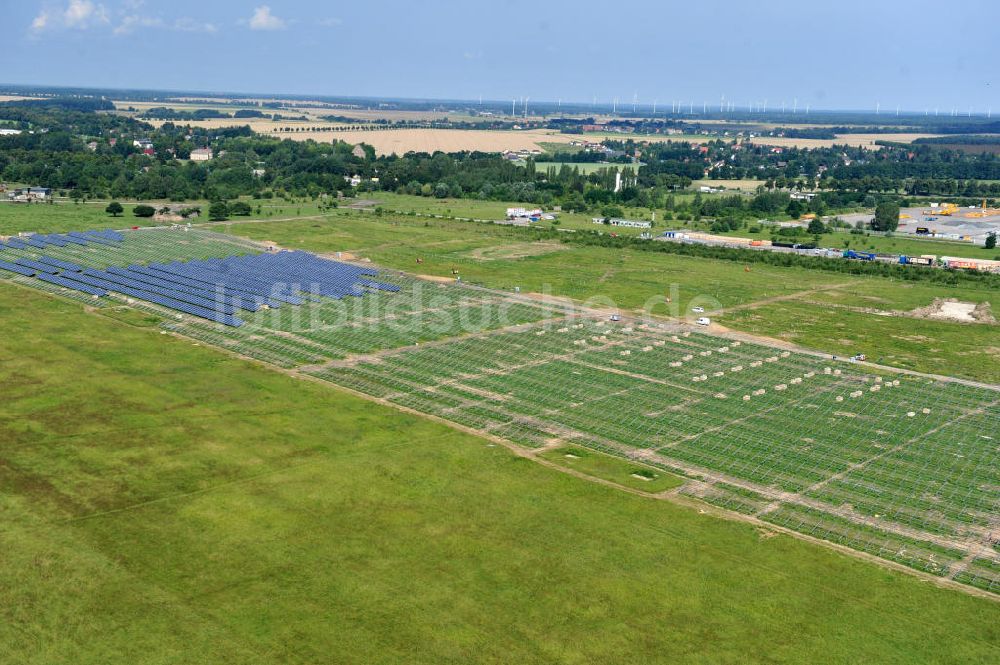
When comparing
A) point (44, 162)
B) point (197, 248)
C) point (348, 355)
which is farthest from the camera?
point (44, 162)

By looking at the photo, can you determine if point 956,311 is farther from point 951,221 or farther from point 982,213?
point 982,213

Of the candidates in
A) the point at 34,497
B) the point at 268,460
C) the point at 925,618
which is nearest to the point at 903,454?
the point at 925,618

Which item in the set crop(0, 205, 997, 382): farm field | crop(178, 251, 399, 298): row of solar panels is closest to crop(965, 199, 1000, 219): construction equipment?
crop(0, 205, 997, 382): farm field

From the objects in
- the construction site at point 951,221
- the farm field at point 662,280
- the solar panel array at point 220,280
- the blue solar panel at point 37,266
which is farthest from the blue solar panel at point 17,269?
the construction site at point 951,221

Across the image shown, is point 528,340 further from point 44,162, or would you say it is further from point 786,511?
point 44,162

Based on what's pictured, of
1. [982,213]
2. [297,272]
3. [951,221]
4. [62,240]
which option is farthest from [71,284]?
[982,213]

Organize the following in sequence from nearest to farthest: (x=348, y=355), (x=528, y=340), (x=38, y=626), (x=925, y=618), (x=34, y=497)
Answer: (x=38, y=626), (x=925, y=618), (x=34, y=497), (x=348, y=355), (x=528, y=340)

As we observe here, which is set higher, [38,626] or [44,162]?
[44,162]

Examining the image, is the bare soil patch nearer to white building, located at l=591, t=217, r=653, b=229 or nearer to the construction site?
the construction site
